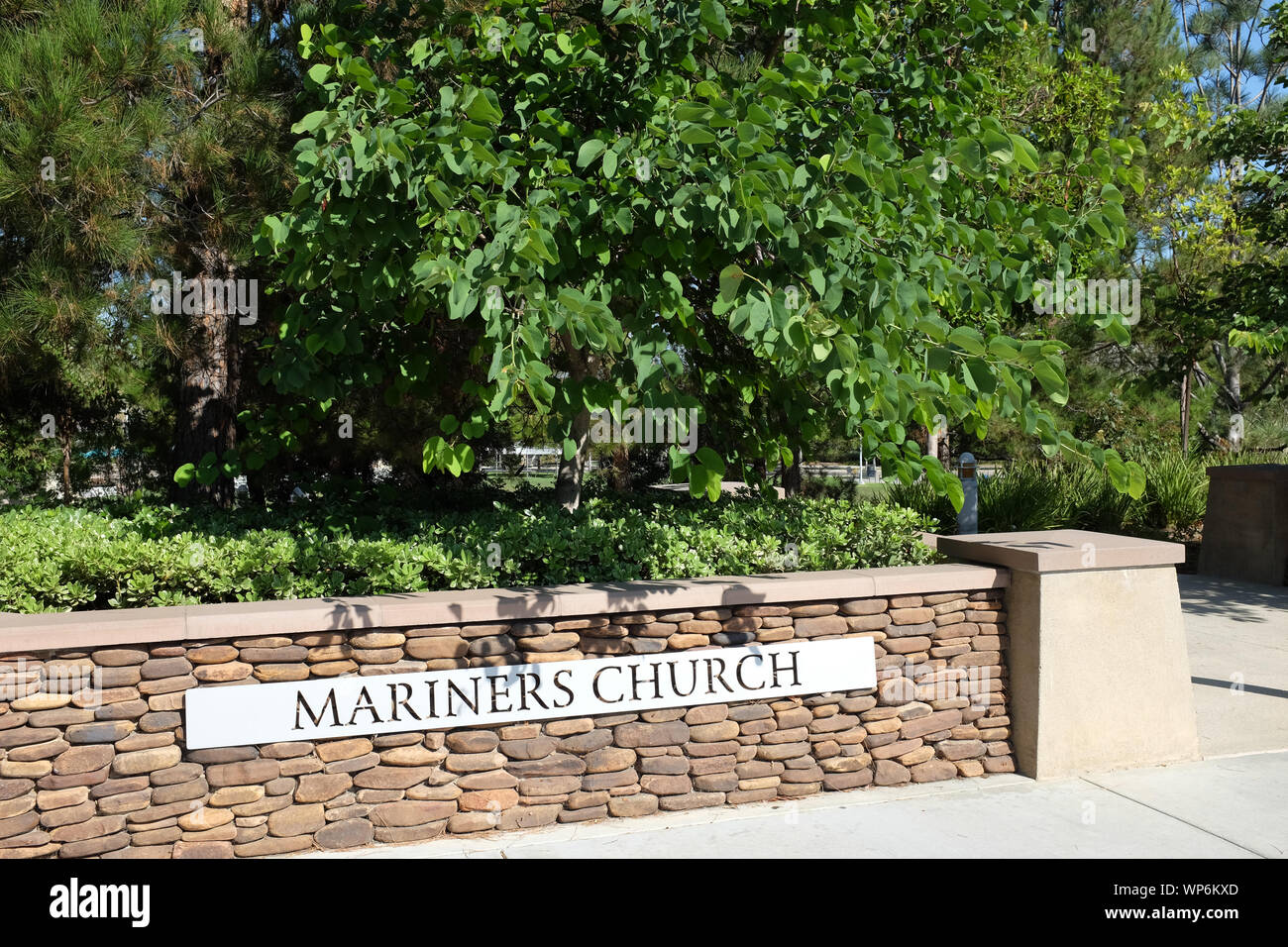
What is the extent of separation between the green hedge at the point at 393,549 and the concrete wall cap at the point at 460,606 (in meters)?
0.19

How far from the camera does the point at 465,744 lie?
4.23m

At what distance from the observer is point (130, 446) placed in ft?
36.0

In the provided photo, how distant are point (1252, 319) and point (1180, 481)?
5.91m

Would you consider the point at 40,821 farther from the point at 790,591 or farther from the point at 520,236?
the point at 790,591

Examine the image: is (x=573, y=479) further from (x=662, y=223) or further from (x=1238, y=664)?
(x=1238, y=664)

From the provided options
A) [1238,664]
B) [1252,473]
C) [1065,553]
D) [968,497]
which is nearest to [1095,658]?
[1065,553]

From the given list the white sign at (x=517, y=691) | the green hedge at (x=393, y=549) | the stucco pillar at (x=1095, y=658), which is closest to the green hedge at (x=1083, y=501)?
the green hedge at (x=393, y=549)

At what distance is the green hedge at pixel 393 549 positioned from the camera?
169 inches

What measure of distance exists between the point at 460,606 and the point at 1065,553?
119 inches

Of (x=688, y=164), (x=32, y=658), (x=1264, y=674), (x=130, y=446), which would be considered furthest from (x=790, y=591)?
(x=130, y=446)

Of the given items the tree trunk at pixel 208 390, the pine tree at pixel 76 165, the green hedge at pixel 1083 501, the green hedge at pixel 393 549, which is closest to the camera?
the green hedge at pixel 393 549

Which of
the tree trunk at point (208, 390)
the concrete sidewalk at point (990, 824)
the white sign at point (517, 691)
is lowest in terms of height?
the concrete sidewalk at point (990, 824)

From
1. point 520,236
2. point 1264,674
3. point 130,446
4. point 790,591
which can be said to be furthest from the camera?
point 130,446

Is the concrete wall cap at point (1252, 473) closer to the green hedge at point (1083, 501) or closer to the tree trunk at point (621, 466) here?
the green hedge at point (1083, 501)
